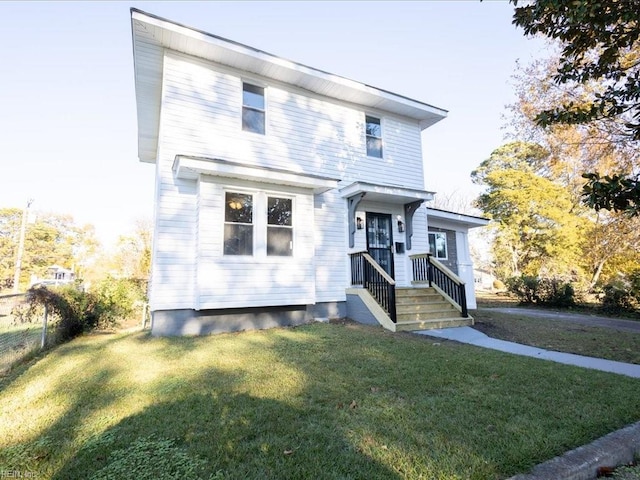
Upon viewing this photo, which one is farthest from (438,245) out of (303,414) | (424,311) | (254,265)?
(303,414)

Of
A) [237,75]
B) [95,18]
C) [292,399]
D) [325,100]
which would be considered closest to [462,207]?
[325,100]

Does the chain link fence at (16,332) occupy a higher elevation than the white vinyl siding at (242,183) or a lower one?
lower

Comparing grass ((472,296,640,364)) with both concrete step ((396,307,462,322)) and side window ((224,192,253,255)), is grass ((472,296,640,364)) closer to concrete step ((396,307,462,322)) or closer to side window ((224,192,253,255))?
concrete step ((396,307,462,322))

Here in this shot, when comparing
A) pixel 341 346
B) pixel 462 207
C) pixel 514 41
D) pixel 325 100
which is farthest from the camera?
pixel 462 207

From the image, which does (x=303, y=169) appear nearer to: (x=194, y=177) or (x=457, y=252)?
(x=194, y=177)

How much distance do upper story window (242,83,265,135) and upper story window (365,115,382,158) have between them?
10.9 feet

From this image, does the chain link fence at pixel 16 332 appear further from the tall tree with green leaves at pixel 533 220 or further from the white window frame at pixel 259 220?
the tall tree with green leaves at pixel 533 220

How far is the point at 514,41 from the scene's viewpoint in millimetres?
11844

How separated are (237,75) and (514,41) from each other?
9.85 metres

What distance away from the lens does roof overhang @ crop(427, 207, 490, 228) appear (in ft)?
37.8

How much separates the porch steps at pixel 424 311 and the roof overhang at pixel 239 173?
3.38 meters

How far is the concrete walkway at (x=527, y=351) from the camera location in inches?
187

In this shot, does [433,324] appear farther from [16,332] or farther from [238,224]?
[16,332]

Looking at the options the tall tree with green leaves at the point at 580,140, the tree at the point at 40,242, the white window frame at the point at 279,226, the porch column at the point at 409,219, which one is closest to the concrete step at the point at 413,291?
the porch column at the point at 409,219
